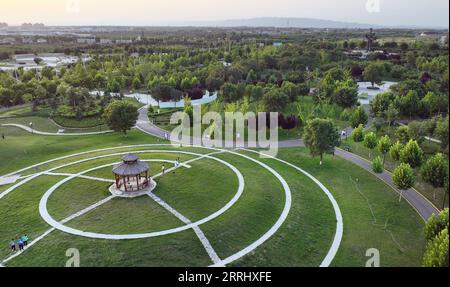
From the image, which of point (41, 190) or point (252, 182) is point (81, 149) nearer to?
point (41, 190)

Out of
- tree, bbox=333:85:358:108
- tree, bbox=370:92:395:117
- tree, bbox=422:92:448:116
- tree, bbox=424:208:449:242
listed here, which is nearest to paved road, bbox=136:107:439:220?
tree, bbox=424:208:449:242

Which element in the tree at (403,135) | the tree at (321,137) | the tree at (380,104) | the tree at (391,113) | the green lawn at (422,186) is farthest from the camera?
the tree at (380,104)

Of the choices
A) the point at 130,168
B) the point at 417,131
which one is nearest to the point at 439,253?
the point at 130,168

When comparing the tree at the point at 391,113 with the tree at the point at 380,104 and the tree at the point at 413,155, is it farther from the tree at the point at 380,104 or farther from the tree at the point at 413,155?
the tree at the point at 413,155

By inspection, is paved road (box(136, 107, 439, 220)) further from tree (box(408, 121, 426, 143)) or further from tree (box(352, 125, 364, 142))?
tree (box(408, 121, 426, 143))

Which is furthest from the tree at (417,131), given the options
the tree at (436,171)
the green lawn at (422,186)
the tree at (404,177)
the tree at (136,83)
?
the tree at (136,83)
